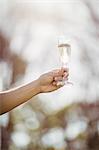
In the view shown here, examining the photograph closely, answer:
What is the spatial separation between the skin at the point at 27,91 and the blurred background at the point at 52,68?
36 cm

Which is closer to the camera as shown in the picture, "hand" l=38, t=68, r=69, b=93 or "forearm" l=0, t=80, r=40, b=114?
"forearm" l=0, t=80, r=40, b=114

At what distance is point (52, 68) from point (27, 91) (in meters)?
0.47

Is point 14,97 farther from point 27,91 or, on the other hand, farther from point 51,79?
point 51,79

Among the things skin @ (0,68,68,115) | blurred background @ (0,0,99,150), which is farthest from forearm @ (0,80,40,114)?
blurred background @ (0,0,99,150)

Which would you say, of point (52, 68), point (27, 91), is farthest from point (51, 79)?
point (52, 68)

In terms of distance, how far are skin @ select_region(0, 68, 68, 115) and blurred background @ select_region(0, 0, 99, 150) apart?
0.36 metres

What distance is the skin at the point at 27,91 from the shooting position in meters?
0.99

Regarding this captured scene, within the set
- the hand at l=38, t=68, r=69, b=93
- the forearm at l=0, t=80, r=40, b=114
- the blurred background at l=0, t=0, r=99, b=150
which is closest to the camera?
the forearm at l=0, t=80, r=40, b=114

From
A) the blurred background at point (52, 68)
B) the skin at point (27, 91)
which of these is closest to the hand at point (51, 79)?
the skin at point (27, 91)

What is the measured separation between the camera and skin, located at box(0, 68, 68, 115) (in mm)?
993

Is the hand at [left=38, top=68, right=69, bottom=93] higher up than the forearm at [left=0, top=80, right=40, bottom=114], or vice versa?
the hand at [left=38, top=68, right=69, bottom=93]

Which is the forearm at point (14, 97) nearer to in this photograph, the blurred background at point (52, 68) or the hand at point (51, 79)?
the hand at point (51, 79)

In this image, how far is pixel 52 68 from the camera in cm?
148

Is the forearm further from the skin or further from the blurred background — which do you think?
Result: the blurred background
